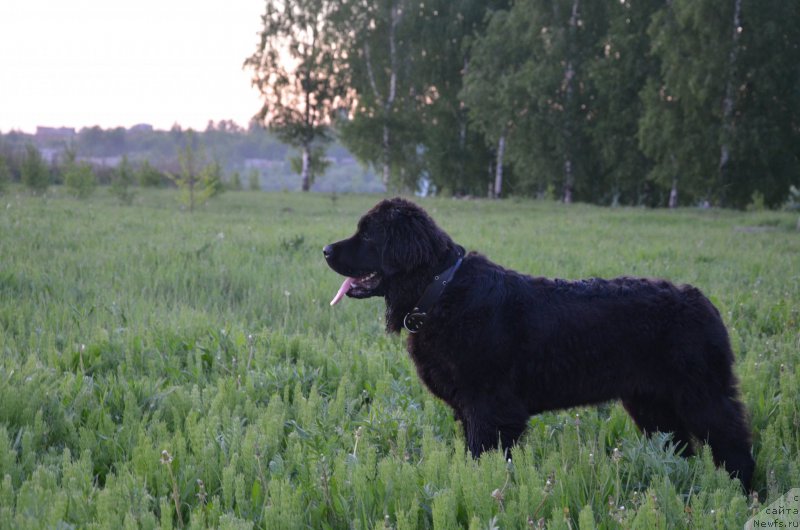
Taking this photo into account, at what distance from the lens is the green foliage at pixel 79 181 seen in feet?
81.1

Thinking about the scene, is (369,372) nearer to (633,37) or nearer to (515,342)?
(515,342)

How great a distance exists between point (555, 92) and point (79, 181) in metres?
23.2

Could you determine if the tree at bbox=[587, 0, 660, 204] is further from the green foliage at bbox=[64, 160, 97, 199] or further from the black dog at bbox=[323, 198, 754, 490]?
the black dog at bbox=[323, 198, 754, 490]

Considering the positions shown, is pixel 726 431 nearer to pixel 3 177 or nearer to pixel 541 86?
pixel 3 177

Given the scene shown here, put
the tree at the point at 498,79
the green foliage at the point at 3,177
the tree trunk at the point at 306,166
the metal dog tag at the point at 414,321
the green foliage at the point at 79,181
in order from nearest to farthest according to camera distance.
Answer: the metal dog tag at the point at 414,321
the green foliage at the point at 3,177
the green foliage at the point at 79,181
the tree at the point at 498,79
the tree trunk at the point at 306,166

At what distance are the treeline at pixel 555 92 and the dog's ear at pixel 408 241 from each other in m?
26.7

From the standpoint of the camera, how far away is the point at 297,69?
42.8 metres

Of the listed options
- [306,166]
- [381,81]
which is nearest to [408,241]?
[381,81]

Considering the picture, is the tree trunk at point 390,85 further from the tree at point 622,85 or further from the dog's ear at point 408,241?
the dog's ear at point 408,241

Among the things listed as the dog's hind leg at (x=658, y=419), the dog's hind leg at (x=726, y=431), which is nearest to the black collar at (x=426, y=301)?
the dog's hind leg at (x=658, y=419)

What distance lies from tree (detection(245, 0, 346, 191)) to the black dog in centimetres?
4105

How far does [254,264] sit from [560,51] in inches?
1069

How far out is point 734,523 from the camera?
2.49 m

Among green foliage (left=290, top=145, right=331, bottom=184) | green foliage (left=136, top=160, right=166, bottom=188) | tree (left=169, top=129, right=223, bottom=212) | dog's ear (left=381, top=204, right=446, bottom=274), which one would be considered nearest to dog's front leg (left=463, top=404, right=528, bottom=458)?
dog's ear (left=381, top=204, right=446, bottom=274)
